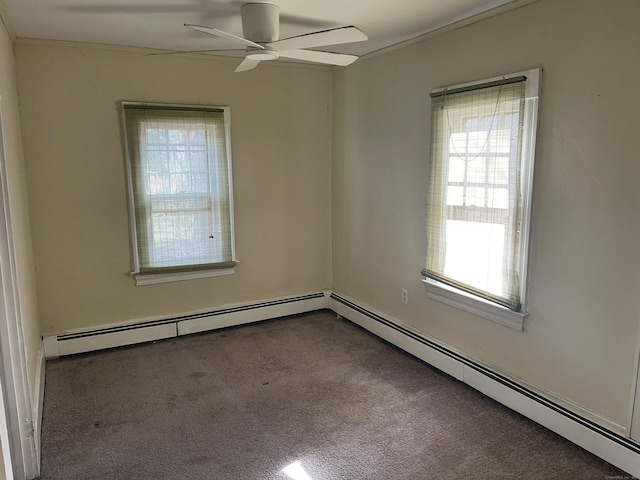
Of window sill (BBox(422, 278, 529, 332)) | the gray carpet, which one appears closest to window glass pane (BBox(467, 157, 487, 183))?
window sill (BBox(422, 278, 529, 332))

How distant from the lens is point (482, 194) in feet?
9.07

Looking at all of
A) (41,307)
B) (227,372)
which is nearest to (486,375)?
(227,372)

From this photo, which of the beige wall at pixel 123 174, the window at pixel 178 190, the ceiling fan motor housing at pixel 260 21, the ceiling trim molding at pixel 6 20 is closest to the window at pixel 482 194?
the ceiling fan motor housing at pixel 260 21

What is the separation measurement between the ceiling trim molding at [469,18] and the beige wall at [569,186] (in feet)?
0.11

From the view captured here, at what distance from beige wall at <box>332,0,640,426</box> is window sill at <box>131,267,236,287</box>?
1763mm

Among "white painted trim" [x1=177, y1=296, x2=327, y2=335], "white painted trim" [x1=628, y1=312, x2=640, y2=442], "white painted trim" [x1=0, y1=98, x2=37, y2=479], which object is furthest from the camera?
"white painted trim" [x1=177, y1=296, x2=327, y2=335]

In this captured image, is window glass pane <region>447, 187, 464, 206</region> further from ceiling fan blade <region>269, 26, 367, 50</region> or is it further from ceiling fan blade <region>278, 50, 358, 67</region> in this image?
ceiling fan blade <region>269, 26, 367, 50</region>

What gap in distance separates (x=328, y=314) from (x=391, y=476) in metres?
2.32

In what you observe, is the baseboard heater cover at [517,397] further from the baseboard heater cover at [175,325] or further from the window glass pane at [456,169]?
the window glass pane at [456,169]

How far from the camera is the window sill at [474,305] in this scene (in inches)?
104

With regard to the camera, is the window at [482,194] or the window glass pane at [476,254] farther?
the window glass pane at [476,254]

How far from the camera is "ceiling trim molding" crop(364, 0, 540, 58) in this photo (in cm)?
249

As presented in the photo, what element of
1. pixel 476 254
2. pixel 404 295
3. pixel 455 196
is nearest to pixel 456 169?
pixel 455 196

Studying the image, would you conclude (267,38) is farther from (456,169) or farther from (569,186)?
(569,186)
